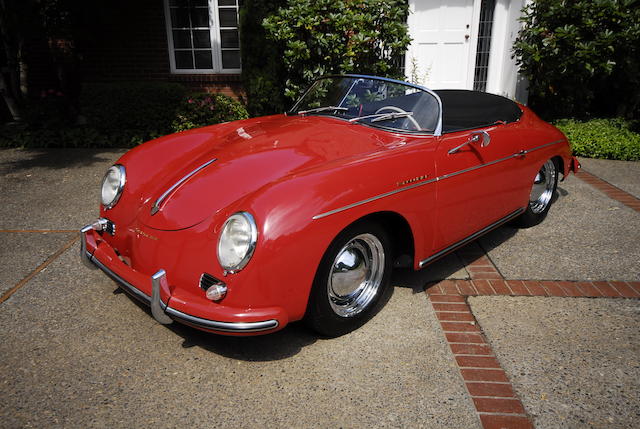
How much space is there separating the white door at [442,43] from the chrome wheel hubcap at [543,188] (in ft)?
17.0

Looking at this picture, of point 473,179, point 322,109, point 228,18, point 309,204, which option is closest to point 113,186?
point 309,204

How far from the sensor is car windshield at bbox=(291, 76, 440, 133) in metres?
3.22

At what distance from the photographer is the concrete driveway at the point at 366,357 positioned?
2.20 meters

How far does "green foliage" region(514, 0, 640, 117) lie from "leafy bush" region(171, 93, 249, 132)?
16.4 feet

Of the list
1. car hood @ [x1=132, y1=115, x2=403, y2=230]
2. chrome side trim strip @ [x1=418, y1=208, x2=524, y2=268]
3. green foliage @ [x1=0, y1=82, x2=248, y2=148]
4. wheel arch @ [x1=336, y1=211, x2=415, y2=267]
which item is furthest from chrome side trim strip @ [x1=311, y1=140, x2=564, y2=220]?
green foliage @ [x1=0, y1=82, x2=248, y2=148]

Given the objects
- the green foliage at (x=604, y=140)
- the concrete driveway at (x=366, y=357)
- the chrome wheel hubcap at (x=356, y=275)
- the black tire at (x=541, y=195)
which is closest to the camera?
the concrete driveway at (x=366, y=357)

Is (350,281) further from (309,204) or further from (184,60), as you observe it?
(184,60)

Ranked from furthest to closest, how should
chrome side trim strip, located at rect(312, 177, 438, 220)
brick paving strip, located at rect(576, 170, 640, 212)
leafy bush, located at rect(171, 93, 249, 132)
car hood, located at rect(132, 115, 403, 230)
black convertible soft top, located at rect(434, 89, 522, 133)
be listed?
leafy bush, located at rect(171, 93, 249, 132) < brick paving strip, located at rect(576, 170, 640, 212) < black convertible soft top, located at rect(434, 89, 522, 133) < car hood, located at rect(132, 115, 403, 230) < chrome side trim strip, located at rect(312, 177, 438, 220)

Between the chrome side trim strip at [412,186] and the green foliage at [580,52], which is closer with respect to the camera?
the chrome side trim strip at [412,186]

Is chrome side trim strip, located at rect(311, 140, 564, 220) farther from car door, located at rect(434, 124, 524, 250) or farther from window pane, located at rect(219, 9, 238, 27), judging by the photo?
window pane, located at rect(219, 9, 238, 27)

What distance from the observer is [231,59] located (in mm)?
9297

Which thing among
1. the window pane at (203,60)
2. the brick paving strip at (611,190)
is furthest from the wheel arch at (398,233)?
the window pane at (203,60)

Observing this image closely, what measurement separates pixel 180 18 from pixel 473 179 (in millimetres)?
7749

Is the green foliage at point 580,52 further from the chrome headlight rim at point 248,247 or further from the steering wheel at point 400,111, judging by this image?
the chrome headlight rim at point 248,247
